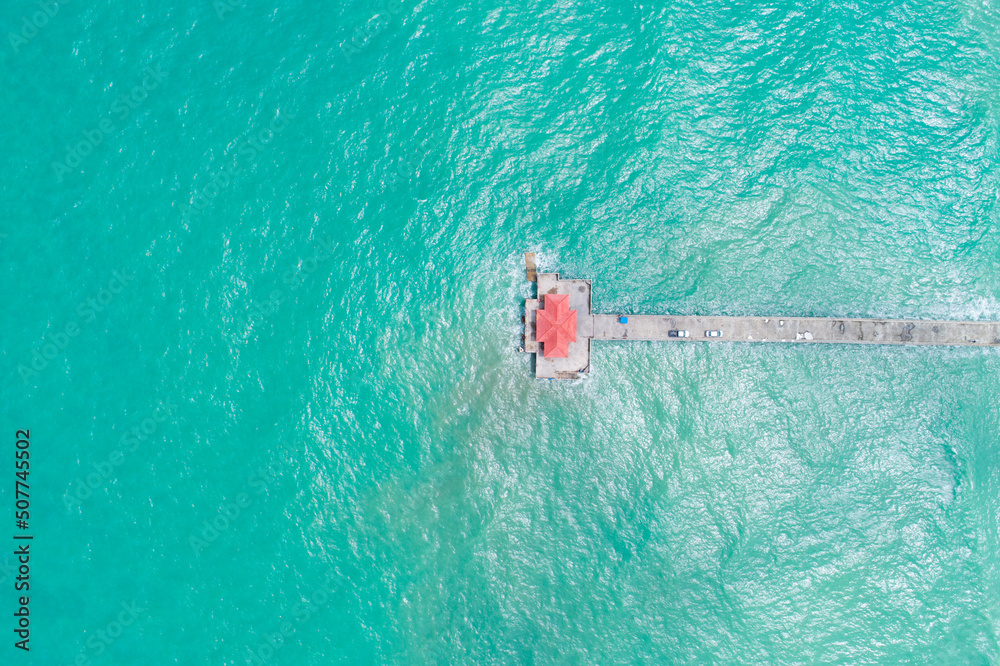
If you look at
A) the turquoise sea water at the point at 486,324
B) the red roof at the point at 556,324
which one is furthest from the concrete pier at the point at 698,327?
the red roof at the point at 556,324

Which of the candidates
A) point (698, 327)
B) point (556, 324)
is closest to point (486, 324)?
point (556, 324)

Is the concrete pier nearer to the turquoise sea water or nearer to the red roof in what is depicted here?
the turquoise sea water

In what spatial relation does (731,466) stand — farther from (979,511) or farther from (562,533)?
(979,511)

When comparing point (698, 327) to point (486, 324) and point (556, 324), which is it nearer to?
point (556, 324)

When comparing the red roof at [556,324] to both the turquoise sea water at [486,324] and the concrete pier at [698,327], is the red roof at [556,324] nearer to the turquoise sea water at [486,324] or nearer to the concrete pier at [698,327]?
the concrete pier at [698,327]

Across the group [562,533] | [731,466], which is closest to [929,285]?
[731,466]

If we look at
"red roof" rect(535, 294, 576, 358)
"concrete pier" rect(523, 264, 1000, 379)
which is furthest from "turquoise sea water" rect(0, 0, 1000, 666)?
"red roof" rect(535, 294, 576, 358)
